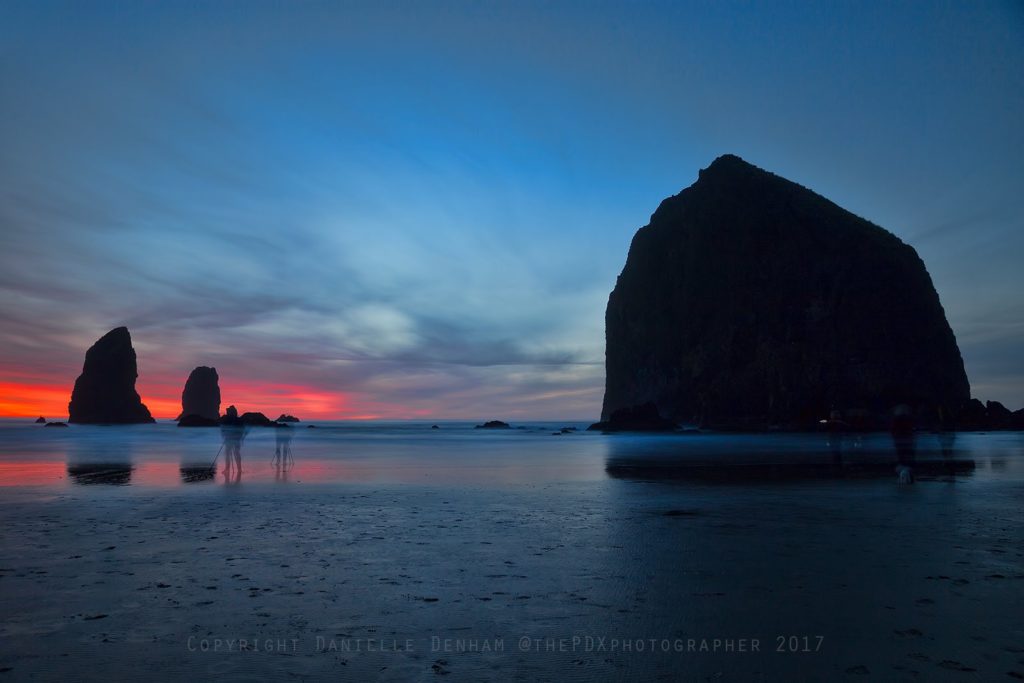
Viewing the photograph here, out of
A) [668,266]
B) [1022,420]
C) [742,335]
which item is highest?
[668,266]

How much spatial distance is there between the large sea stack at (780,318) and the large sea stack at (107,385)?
14301 cm

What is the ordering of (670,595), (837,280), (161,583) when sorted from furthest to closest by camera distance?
1. (837,280)
2. (161,583)
3. (670,595)

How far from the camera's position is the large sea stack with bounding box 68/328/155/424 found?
17475 centimetres

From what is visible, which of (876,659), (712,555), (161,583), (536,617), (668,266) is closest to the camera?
(876,659)

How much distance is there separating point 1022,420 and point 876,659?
101 meters

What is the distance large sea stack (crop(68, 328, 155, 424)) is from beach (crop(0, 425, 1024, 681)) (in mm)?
191796

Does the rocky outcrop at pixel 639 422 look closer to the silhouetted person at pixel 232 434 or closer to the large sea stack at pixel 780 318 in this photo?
the large sea stack at pixel 780 318

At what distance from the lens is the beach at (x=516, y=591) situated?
521 centimetres

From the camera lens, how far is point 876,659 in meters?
5.22

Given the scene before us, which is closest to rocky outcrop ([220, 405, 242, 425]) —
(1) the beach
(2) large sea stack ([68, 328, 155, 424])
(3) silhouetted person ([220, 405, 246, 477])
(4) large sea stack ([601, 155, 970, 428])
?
(3) silhouetted person ([220, 405, 246, 477])

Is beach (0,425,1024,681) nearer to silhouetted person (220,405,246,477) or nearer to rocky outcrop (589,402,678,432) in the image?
silhouetted person (220,405,246,477)

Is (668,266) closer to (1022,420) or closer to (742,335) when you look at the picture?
(742,335)

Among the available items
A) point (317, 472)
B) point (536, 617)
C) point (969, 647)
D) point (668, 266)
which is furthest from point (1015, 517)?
point (668, 266)

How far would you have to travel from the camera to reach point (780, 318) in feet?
360
